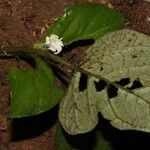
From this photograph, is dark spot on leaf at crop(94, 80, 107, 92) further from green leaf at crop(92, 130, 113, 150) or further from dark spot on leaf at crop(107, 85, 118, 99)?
green leaf at crop(92, 130, 113, 150)

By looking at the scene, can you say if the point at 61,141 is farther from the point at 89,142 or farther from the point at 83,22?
the point at 83,22

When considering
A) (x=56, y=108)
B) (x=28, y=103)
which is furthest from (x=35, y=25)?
(x=28, y=103)

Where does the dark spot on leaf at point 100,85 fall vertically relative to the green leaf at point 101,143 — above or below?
above

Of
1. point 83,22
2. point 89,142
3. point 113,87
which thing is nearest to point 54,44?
point 83,22

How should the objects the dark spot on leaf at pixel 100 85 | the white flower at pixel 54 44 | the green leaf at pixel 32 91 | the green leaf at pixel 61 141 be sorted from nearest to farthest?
the green leaf at pixel 32 91
the dark spot on leaf at pixel 100 85
the white flower at pixel 54 44
the green leaf at pixel 61 141

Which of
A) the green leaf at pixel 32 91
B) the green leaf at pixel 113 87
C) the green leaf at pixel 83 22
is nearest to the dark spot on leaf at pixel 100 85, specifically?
the green leaf at pixel 113 87

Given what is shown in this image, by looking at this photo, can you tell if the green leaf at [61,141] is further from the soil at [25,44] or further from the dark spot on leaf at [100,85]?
the dark spot on leaf at [100,85]

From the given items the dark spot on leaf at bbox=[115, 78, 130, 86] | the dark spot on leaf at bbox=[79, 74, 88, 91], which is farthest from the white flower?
the dark spot on leaf at bbox=[115, 78, 130, 86]

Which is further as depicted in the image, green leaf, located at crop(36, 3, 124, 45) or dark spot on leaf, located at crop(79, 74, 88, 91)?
green leaf, located at crop(36, 3, 124, 45)
